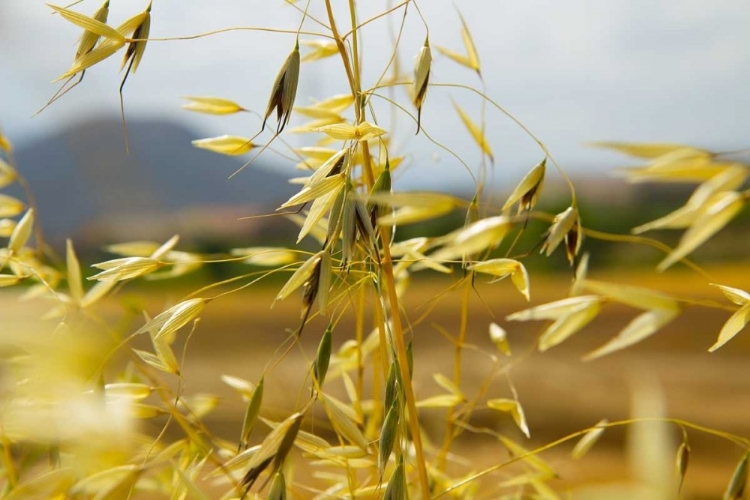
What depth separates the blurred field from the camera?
102cm

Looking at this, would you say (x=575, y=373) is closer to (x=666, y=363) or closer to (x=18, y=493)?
(x=666, y=363)

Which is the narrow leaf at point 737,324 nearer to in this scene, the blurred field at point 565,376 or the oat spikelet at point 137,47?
the oat spikelet at point 137,47

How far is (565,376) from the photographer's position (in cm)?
153

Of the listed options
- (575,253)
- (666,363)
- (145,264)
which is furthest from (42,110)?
Result: (666,363)

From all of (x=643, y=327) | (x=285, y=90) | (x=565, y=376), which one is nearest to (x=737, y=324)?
(x=643, y=327)

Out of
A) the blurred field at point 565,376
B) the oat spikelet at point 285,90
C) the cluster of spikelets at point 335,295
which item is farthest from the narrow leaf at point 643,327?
the blurred field at point 565,376

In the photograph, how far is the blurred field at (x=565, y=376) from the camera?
102 cm

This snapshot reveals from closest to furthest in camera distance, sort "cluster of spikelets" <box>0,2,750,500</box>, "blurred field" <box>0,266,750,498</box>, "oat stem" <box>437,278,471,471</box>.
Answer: "cluster of spikelets" <box>0,2,750,500</box>
"oat stem" <box>437,278,471,471</box>
"blurred field" <box>0,266,750,498</box>

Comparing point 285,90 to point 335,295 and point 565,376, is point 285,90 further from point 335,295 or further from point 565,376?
point 565,376

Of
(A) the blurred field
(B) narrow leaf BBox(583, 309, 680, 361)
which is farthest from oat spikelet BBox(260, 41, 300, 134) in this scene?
(A) the blurred field

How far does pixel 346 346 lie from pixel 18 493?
19cm

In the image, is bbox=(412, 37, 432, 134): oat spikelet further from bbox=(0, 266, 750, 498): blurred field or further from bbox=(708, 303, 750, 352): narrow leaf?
bbox=(0, 266, 750, 498): blurred field

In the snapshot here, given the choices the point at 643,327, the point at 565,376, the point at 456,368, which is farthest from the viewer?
the point at 565,376

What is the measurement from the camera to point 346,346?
40 centimetres
